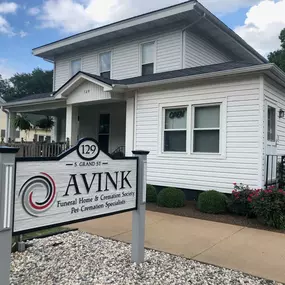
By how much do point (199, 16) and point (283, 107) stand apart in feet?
13.9

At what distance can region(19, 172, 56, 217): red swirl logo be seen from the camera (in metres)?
2.70

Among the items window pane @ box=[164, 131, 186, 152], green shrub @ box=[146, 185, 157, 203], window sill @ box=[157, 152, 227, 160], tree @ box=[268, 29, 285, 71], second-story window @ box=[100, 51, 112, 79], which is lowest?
green shrub @ box=[146, 185, 157, 203]

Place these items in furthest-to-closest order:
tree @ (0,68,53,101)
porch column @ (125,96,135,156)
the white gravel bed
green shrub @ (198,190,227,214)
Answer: tree @ (0,68,53,101) → porch column @ (125,96,135,156) → green shrub @ (198,190,227,214) → the white gravel bed

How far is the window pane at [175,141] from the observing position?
807 centimetres

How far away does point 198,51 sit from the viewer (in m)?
11.2

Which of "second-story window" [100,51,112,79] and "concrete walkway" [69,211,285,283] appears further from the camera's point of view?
"second-story window" [100,51,112,79]

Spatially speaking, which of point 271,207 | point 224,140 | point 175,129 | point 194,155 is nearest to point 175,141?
point 175,129

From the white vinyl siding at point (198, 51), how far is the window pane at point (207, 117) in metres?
3.39

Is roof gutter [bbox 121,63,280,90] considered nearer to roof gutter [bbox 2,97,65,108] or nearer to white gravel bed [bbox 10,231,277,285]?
roof gutter [bbox 2,97,65,108]

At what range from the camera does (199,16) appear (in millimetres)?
9984

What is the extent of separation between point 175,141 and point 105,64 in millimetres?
6191

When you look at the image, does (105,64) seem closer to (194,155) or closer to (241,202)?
(194,155)

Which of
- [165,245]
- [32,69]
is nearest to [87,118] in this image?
[165,245]

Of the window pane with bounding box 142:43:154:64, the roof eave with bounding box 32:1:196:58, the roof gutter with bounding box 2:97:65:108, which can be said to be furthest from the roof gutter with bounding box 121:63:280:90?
the roof gutter with bounding box 2:97:65:108
